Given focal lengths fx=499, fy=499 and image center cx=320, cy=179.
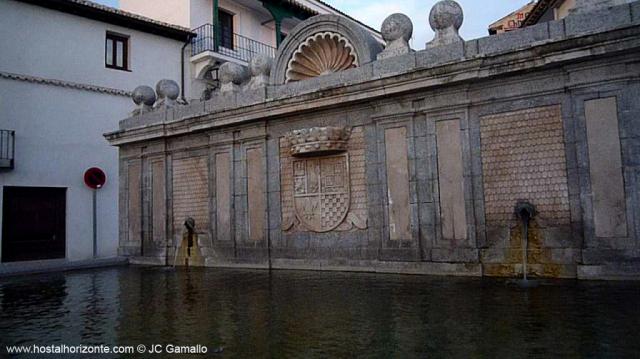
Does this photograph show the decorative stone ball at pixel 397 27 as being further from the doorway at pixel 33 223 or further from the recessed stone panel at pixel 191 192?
the doorway at pixel 33 223

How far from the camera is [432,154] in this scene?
311 inches

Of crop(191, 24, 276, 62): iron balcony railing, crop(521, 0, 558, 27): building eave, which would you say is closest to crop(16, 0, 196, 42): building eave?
crop(191, 24, 276, 62): iron balcony railing

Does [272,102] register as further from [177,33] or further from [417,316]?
[177,33]

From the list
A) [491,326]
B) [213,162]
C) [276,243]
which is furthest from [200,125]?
[491,326]

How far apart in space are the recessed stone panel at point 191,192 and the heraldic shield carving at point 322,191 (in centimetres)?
251

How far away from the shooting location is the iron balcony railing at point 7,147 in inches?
550

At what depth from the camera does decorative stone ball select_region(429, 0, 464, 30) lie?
7855 millimetres

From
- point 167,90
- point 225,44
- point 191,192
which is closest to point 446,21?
point 191,192

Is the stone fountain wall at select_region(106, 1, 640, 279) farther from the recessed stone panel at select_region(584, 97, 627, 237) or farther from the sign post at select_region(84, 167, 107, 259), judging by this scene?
the sign post at select_region(84, 167, 107, 259)

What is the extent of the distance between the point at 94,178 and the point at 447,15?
40.2ft

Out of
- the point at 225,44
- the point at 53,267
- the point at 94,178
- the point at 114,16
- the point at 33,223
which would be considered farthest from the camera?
the point at 225,44

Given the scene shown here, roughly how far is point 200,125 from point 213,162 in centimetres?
84

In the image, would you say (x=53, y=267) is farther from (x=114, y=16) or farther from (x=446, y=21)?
(x=446, y=21)

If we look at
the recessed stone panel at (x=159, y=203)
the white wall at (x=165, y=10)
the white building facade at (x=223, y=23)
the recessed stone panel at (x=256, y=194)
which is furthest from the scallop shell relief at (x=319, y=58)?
the white wall at (x=165, y=10)
